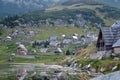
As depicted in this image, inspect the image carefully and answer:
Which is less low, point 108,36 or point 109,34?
point 109,34

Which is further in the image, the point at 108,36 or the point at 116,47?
the point at 108,36

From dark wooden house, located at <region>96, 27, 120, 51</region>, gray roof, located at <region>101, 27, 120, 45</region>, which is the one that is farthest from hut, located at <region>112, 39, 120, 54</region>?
gray roof, located at <region>101, 27, 120, 45</region>

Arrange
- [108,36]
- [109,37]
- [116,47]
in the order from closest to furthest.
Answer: [116,47] → [109,37] → [108,36]

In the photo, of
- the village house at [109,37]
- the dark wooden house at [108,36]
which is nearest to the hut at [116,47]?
the village house at [109,37]

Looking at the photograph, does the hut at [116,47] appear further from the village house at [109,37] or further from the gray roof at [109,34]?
the gray roof at [109,34]

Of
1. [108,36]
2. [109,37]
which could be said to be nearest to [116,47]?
[109,37]

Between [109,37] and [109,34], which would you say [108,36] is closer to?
[109,37]

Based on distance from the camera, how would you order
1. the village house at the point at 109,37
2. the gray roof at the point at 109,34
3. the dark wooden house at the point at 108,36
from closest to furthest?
the village house at the point at 109,37
the dark wooden house at the point at 108,36
the gray roof at the point at 109,34

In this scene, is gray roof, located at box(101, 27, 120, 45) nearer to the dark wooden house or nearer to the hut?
the dark wooden house

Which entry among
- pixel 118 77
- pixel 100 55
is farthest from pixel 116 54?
pixel 118 77

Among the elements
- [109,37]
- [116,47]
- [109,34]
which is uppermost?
[109,34]

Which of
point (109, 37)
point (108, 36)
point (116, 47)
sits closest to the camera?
point (116, 47)
